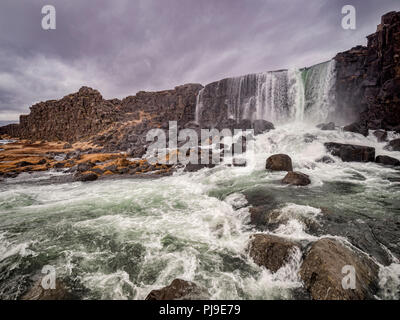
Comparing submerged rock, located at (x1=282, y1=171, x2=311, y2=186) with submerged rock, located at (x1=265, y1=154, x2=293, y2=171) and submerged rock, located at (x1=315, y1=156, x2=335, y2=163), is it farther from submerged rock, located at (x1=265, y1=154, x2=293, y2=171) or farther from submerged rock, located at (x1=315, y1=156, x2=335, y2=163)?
submerged rock, located at (x1=315, y1=156, x2=335, y2=163)

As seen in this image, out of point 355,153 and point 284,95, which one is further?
point 284,95

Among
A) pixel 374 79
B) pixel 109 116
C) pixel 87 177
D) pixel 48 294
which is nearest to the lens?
pixel 48 294

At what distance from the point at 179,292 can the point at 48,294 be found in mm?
2263

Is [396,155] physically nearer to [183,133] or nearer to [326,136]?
[326,136]

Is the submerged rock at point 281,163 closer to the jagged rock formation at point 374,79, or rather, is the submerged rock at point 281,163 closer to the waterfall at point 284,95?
the jagged rock formation at point 374,79

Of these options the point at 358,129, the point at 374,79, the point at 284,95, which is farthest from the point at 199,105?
the point at 358,129

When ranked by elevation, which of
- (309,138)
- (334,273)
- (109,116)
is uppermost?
(109,116)

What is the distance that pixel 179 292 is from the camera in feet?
9.28

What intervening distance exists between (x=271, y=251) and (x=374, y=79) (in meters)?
24.4

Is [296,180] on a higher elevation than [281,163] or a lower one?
lower

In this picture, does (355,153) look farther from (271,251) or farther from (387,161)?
(271,251)

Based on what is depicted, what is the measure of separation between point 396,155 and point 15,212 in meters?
21.2

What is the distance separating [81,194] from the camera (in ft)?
33.5

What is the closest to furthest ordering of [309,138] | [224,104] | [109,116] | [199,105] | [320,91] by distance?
1. [309,138]
2. [320,91]
3. [224,104]
4. [199,105]
5. [109,116]
